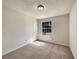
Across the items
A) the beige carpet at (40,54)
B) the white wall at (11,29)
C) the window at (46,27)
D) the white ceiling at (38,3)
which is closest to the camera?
the white ceiling at (38,3)

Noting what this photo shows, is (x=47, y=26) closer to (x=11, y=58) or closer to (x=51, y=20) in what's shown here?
(x=51, y=20)

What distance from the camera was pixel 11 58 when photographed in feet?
7.86

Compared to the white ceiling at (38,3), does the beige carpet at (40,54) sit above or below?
below

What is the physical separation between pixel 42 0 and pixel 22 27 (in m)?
2.43

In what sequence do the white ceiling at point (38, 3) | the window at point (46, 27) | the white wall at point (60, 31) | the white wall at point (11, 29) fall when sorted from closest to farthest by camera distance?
the white ceiling at point (38, 3) → the white wall at point (11, 29) → the white wall at point (60, 31) → the window at point (46, 27)

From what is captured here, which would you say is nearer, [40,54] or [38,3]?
[38,3]

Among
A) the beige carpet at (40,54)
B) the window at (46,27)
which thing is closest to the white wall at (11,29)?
the beige carpet at (40,54)

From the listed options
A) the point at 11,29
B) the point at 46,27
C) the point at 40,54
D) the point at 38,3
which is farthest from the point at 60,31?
the point at 11,29

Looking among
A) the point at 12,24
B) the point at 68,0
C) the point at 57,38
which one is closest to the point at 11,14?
the point at 12,24

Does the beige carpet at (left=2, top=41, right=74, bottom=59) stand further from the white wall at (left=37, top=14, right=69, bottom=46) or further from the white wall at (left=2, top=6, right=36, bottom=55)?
the white wall at (left=37, top=14, right=69, bottom=46)

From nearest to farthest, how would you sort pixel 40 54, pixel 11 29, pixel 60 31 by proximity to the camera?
pixel 40 54, pixel 11 29, pixel 60 31

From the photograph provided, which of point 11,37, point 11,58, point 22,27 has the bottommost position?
point 11,58

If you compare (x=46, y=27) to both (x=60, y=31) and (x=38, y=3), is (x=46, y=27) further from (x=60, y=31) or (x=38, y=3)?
(x=38, y=3)

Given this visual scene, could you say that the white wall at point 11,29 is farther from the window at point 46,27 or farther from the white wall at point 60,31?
the white wall at point 60,31
